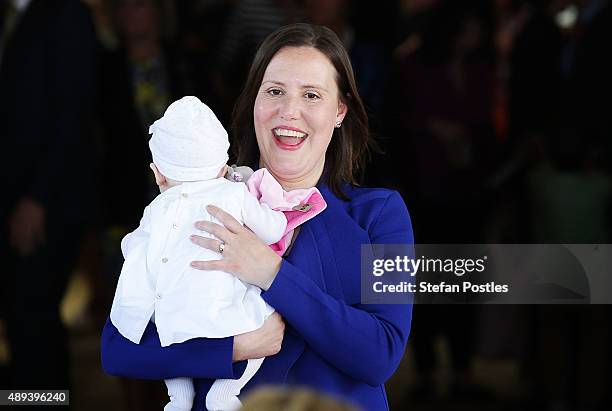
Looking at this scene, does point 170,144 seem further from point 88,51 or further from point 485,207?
point 485,207

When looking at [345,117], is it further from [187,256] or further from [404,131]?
[404,131]

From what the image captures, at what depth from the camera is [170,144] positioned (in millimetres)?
1915

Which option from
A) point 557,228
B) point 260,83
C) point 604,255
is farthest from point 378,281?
point 557,228

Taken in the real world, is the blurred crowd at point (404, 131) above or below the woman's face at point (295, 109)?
above

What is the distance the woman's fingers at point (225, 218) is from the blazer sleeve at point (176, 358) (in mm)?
181

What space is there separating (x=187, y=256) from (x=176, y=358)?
6.7 inches

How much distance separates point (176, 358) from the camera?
6.29ft

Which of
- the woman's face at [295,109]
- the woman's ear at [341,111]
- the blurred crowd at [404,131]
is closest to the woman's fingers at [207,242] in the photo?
the woman's face at [295,109]

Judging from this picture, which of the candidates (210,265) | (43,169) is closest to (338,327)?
(210,265)

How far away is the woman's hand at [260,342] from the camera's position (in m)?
1.92

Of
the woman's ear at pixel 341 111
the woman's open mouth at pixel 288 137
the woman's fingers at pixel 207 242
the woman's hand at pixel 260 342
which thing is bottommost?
the woman's hand at pixel 260 342

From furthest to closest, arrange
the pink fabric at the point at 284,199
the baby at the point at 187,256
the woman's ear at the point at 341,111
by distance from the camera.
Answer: the woman's ear at the point at 341,111 → the pink fabric at the point at 284,199 → the baby at the point at 187,256

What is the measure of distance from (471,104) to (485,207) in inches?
16.0

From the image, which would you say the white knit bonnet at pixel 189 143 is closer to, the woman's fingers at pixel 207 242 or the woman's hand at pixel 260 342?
the woman's fingers at pixel 207 242
